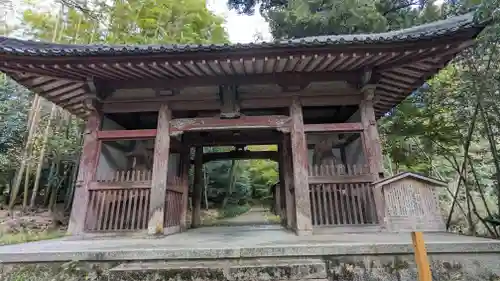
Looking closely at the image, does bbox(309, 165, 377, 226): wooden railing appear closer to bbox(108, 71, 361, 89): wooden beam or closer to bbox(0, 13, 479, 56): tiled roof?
bbox(108, 71, 361, 89): wooden beam

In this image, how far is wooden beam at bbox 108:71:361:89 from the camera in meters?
4.91

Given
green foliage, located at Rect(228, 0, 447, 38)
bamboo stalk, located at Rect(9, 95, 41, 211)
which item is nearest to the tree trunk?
green foliage, located at Rect(228, 0, 447, 38)

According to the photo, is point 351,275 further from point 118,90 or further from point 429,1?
point 429,1

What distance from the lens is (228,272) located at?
2.77 meters

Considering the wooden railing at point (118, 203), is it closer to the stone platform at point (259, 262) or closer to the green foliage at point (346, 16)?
the stone platform at point (259, 262)

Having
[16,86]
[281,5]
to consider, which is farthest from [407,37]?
[16,86]

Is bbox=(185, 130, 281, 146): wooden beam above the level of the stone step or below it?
above

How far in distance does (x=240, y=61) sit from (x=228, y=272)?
2.93 m

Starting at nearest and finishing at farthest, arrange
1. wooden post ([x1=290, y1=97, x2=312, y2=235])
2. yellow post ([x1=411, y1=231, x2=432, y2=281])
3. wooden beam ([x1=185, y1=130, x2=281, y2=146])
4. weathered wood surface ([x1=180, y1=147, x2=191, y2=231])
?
1. yellow post ([x1=411, y1=231, x2=432, y2=281])
2. wooden post ([x1=290, y1=97, x2=312, y2=235])
3. weathered wood surface ([x1=180, y1=147, x2=191, y2=231])
4. wooden beam ([x1=185, y1=130, x2=281, y2=146])

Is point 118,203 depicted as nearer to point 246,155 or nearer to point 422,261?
point 246,155

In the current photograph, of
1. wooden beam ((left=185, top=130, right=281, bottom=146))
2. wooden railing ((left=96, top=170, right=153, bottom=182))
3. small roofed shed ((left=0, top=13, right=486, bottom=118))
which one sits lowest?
wooden railing ((left=96, top=170, right=153, bottom=182))

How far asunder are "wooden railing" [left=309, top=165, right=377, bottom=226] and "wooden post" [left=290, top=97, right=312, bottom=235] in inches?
7.9

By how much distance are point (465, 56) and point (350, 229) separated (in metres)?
4.21

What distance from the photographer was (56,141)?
850 cm
